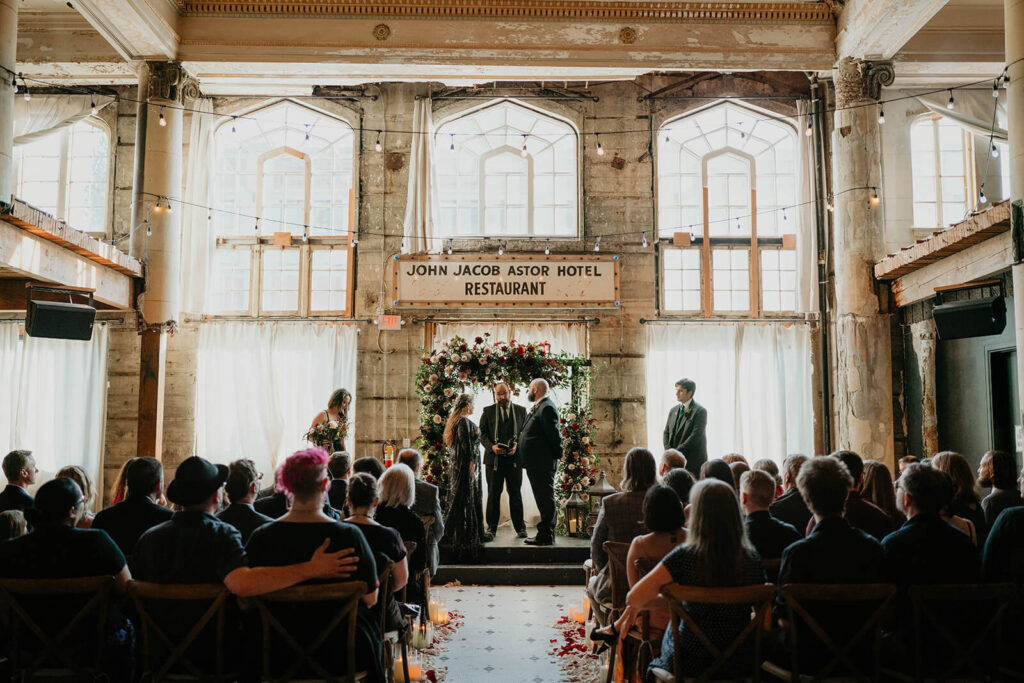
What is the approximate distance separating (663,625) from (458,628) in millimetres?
2825

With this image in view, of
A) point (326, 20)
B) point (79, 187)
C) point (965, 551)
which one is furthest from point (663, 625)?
point (79, 187)

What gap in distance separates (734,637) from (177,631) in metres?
2.29

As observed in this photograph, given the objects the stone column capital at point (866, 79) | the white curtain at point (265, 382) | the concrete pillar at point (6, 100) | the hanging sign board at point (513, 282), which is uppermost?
the stone column capital at point (866, 79)

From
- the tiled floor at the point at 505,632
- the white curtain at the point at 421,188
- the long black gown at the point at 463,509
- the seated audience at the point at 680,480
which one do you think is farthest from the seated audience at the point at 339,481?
the white curtain at the point at 421,188

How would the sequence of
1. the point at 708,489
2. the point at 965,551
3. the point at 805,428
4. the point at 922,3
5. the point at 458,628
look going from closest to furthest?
1. the point at 708,489
2. the point at 965,551
3. the point at 458,628
4. the point at 922,3
5. the point at 805,428

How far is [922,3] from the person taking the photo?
842cm

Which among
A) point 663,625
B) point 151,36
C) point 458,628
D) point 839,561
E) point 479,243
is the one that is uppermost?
point 151,36

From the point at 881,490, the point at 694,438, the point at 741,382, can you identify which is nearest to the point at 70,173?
the point at 694,438

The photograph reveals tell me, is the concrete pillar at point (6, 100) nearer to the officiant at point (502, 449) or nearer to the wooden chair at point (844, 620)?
the officiant at point (502, 449)

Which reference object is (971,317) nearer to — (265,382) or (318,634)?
(318,634)

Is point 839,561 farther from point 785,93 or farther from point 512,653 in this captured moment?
point 785,93

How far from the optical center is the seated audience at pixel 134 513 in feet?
13.0

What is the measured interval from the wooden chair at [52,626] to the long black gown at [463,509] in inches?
191

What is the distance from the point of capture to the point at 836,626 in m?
3.12
